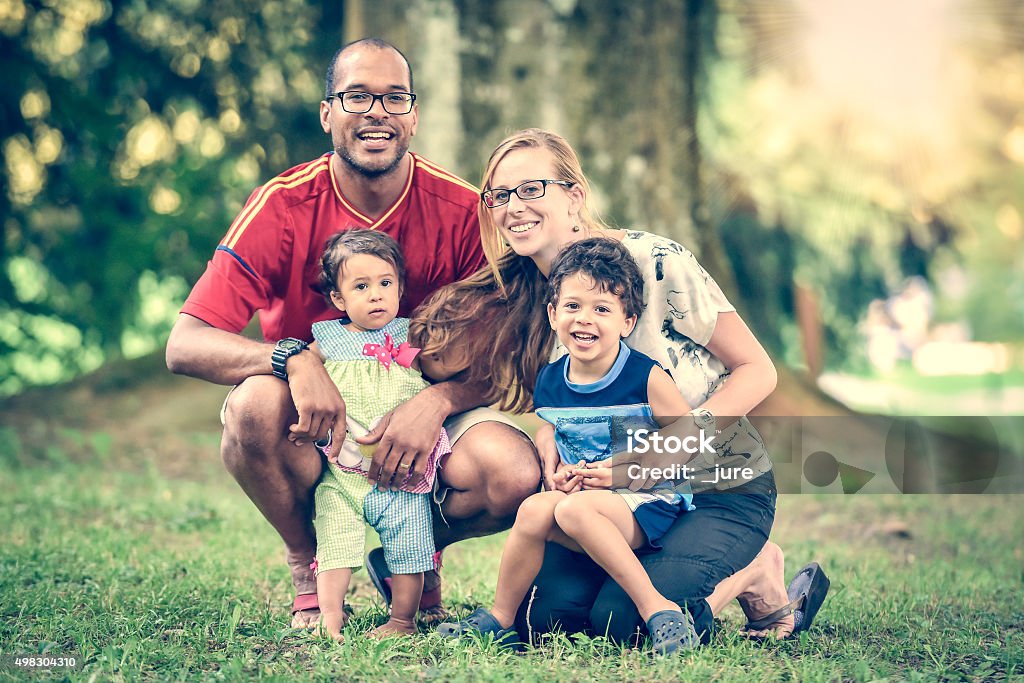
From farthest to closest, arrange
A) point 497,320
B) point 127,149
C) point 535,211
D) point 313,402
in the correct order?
point 127,149, point 497,320, point 535,211, point 313,402

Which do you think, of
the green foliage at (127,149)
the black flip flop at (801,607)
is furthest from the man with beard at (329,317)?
the green foliage at (127,149)

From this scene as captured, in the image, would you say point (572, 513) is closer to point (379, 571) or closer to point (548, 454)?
point (548, 454)

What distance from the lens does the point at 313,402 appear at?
11.4 feet

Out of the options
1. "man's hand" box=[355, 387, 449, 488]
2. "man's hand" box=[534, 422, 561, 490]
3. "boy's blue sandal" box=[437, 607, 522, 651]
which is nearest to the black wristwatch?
"man's hand" box=[355, 387, 449, 488]

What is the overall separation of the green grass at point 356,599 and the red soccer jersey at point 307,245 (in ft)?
3.13

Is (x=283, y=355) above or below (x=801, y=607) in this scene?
above

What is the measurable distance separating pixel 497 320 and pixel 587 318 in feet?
1.64

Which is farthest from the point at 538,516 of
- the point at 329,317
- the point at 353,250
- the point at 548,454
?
the point at 329,317

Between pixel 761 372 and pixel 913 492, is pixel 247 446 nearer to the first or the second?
pixel 761 372

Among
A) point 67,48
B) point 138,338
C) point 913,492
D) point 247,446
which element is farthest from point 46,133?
point 913,492

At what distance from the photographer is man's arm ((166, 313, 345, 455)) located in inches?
138

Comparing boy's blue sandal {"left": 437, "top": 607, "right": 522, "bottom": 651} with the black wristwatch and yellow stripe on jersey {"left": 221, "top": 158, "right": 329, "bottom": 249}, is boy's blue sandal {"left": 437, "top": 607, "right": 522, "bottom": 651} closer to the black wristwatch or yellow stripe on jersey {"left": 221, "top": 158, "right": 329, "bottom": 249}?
the black wristwatch

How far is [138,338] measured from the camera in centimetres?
922

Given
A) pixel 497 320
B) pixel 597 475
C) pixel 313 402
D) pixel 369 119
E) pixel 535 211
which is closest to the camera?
pixel 597 475
